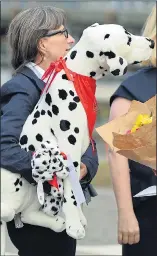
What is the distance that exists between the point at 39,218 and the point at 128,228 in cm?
47

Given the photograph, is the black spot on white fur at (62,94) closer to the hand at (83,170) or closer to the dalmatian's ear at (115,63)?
the dalmatian's ear at (115,63)

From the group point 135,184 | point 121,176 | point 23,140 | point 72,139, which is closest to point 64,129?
point 72,139

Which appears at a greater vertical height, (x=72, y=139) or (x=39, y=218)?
(x=72, y=139)

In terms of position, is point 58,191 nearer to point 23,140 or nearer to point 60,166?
point 60,166

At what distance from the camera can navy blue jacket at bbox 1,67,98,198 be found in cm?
212

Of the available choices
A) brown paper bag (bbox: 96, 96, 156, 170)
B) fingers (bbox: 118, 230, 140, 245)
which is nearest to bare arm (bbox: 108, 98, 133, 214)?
fingers (bbox: 118, 230, 140, 245)

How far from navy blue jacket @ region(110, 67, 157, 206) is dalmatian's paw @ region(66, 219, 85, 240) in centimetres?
53

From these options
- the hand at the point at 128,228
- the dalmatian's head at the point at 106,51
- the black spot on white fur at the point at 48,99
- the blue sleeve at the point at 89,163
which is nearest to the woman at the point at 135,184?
the hand at the point at 128,228

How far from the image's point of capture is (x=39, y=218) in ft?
7.22

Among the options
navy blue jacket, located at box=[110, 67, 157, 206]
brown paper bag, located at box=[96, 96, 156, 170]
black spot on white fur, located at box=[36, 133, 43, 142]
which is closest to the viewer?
brown paper bag, located at box=[96, 96, 156, 170]

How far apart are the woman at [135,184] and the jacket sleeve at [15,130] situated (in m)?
0.52

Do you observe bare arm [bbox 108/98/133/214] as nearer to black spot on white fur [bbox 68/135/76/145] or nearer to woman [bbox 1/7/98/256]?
woman [bbox 1/7/98/256]

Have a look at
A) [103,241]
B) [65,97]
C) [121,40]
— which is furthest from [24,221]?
[103,241]

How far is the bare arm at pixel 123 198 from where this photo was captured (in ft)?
8.24
